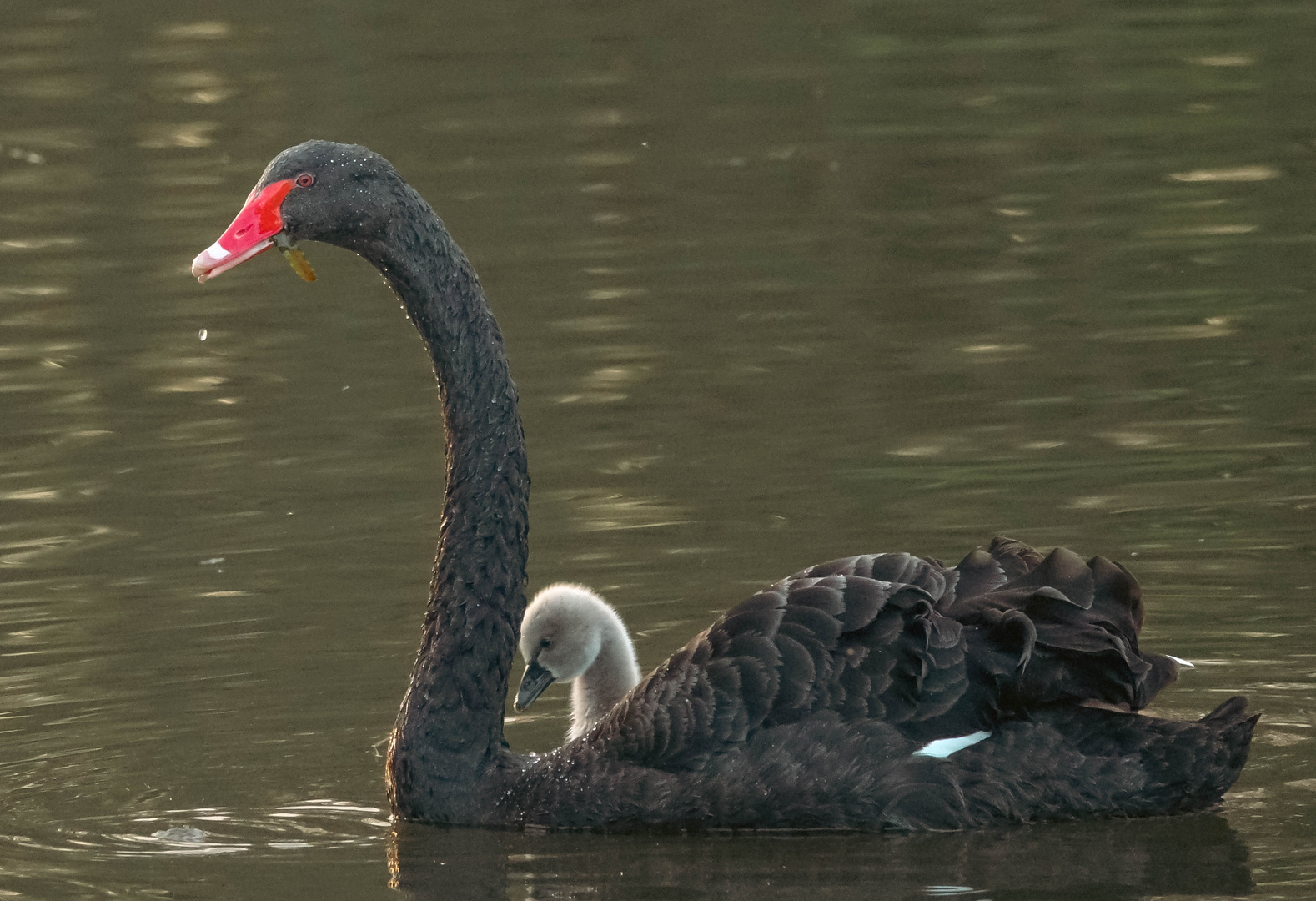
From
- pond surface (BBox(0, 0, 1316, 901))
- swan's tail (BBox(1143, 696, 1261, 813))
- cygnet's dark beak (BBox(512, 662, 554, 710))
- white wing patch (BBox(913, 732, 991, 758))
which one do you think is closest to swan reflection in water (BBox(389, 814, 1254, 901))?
pond surface (BBox(0, 0, 1316, 901))

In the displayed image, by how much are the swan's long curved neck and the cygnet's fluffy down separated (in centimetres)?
41

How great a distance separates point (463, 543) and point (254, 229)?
1.01 meters

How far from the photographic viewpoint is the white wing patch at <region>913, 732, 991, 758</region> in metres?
5.52

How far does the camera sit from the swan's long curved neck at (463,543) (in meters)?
6.05

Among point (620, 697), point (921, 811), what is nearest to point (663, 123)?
point (620, 697)

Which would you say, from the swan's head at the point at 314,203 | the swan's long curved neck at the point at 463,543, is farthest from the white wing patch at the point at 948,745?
the swan's head at the point at 314,203

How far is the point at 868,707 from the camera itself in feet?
18.3

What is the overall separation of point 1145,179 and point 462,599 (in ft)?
23.9

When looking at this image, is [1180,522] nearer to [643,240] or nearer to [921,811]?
[921,811]

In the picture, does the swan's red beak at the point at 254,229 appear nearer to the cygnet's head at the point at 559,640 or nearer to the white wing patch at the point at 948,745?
the cygnet's head at the point at 559,640

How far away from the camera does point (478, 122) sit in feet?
48.4

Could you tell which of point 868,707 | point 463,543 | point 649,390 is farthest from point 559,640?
point 649,390

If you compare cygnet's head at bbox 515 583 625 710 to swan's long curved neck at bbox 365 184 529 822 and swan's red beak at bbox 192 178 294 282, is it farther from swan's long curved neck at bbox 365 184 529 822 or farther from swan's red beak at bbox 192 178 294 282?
swan's red beak at bbox 192 178 294 282

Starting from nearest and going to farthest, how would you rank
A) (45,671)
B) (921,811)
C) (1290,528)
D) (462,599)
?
(921,811) → (462,599) → (45,671) → (1290,528)
